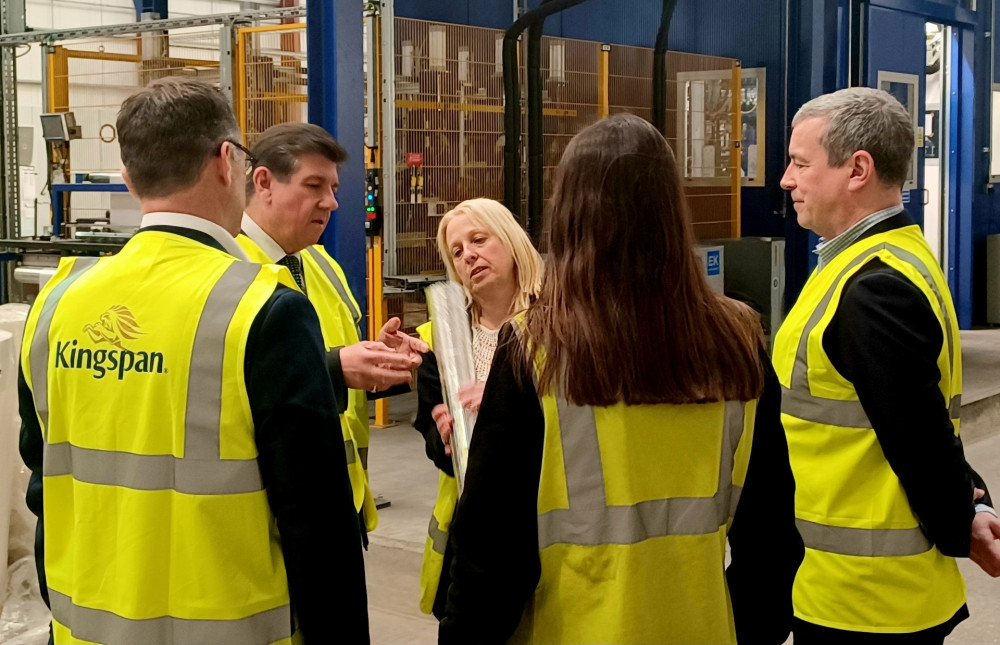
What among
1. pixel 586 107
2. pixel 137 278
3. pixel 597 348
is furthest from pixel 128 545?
pixel 586 107

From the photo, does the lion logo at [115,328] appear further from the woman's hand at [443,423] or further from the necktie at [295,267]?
the necktie at [295,267]

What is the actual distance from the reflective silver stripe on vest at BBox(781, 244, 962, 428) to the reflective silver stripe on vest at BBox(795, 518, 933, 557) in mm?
210

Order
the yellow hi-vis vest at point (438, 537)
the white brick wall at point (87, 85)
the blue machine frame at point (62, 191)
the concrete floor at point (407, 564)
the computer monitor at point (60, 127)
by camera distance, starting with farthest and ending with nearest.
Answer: the white brick wall at point (87, 85) → the computer monitor at point (60, 127) → the blue machine frame at point (62, 191) → the concrete floor at point (407, 564) → the yellow hi-vis vest at point (438, 537)

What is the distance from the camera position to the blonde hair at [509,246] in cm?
295

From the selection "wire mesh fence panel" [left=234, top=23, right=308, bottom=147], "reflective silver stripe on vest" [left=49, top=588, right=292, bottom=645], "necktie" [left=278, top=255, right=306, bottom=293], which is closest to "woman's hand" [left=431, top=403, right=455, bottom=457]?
"necktie" [left=278, top=255, right=306, bottom=293]

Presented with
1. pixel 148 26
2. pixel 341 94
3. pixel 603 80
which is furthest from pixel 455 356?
pixel 603 80

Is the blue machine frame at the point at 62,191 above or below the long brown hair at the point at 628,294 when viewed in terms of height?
above

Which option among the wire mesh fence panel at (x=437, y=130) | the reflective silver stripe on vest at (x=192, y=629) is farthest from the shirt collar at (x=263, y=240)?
the wire mesh fence panel at (x=437, y=130)

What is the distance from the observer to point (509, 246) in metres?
2.95

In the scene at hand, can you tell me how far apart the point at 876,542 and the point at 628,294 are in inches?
36.2

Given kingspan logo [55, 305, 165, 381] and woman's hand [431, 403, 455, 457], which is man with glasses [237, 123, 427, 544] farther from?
kingspan logo [55, 305, 165, 381]

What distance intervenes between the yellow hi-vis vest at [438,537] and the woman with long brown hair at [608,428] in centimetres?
107

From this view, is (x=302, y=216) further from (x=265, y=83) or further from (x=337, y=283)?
(x=265, y=83)

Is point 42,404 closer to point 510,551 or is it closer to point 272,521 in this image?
point 272,521
